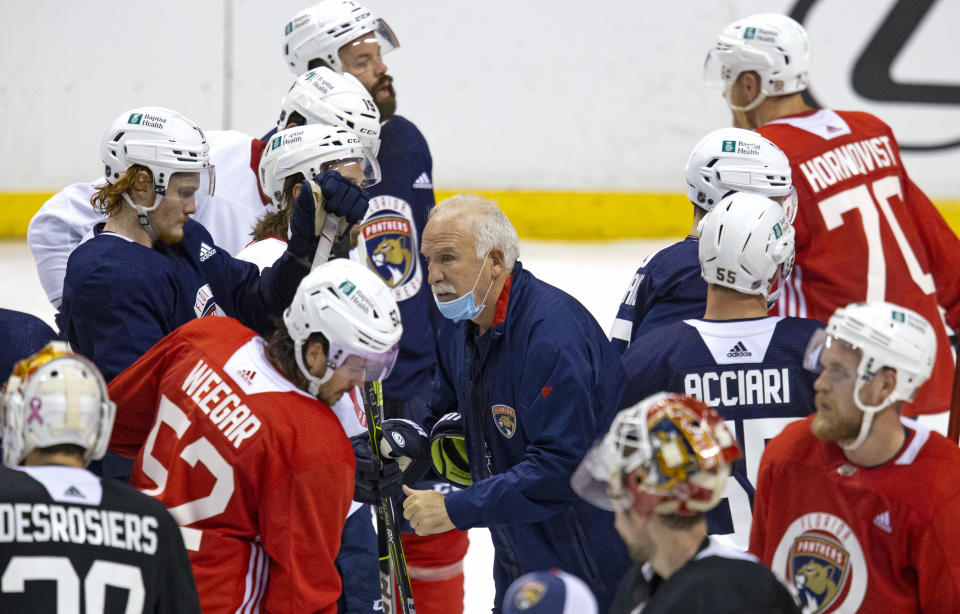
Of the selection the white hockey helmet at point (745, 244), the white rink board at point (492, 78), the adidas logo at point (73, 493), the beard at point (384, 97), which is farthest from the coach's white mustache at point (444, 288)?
the white rink board at point (492, 78)

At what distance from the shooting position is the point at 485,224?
3.07m

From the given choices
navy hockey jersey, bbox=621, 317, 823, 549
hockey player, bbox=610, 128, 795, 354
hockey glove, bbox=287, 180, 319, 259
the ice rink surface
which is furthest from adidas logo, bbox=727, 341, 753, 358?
the ice rink surface

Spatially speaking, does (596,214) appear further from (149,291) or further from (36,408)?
(36,408)

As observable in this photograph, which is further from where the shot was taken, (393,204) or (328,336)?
(393,204)

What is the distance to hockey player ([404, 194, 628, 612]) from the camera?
9.42 feet

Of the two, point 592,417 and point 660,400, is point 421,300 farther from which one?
point 660,400

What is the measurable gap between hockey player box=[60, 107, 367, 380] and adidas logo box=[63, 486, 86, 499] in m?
0.90

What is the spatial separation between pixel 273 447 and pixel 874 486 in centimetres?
111

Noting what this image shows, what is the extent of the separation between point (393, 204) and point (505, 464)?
1527 millimetres

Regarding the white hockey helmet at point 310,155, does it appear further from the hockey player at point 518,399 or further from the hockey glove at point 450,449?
the hockey glove at point 450,449

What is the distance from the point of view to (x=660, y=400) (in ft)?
6.78

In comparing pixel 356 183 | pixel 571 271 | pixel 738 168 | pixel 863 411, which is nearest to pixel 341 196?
pixel 356 183

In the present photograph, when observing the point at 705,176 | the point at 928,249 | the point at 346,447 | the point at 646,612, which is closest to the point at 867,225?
the point at 928,249

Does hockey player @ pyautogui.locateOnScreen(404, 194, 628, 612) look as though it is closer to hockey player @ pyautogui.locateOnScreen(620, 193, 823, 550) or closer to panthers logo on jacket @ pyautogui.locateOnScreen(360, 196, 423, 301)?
hockey player @ pyautogui.locateOnScreen(620, 193, 823, 550)
